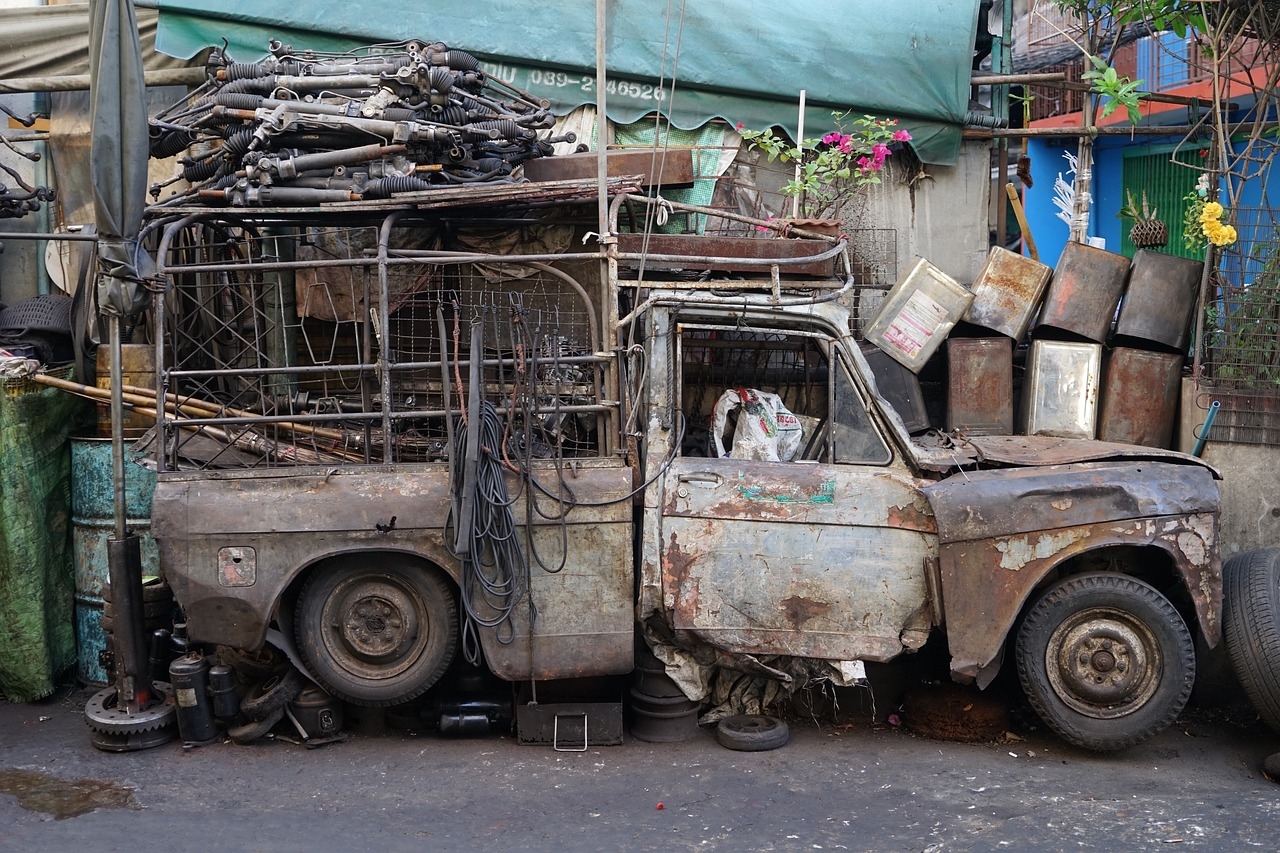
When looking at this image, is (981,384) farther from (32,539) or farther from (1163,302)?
(32,539)

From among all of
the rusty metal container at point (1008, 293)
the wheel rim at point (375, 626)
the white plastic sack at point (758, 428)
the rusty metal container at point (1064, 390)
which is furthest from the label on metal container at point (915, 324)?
the wheel rim at point (375, 626)

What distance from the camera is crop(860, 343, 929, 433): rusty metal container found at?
6.55m

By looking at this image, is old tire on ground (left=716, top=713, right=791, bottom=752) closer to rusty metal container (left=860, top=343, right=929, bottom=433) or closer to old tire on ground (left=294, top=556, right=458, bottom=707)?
old tire on ground (left=294, top=556, right=458, bottom=707)

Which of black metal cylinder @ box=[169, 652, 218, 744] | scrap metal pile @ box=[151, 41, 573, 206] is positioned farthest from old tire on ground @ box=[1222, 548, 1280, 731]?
black metal cylinder @ box=[169, 652, 218, 744]

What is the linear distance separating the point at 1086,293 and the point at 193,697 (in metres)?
5.36

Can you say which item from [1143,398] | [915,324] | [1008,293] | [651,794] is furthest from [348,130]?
[1143,398]

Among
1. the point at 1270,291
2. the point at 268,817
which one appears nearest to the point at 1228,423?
the point at 1270,291

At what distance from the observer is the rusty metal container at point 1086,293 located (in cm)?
692

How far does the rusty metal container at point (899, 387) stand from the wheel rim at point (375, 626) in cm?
286

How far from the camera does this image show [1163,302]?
22.5ft

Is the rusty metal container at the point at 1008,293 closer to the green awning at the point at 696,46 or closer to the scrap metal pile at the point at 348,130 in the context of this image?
the green awning at the point at 696,46

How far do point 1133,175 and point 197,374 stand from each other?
8845 mm

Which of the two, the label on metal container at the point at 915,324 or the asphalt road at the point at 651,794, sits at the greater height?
the label on metal container at the point at 915,324

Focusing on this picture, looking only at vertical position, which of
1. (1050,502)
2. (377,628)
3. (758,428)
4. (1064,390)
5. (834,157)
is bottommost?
(377,628)
